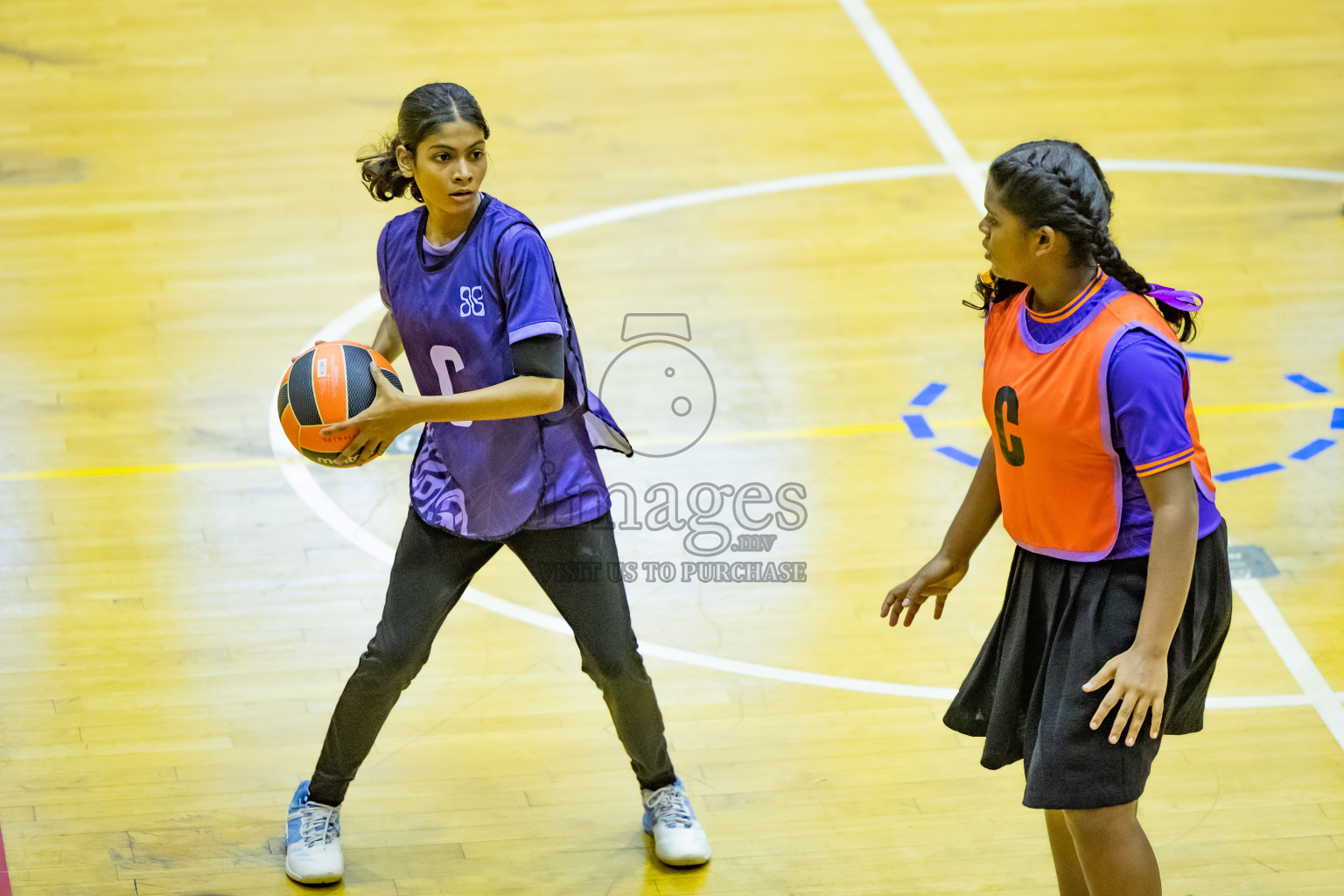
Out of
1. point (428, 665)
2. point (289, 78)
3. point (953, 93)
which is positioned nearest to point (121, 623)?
point (428, 665)

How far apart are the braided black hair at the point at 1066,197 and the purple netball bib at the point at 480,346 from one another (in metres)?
0.93

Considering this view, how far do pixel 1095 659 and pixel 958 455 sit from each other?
112 inches

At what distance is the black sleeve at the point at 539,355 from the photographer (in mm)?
3053

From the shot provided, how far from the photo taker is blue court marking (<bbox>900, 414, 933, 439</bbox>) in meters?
5.62

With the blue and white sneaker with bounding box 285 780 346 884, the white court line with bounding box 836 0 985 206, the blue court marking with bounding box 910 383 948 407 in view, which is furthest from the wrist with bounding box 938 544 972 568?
the white court line with bounding box 836 0 985 206

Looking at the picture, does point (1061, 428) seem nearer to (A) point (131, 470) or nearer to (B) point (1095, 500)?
(B) point (1095, 500)

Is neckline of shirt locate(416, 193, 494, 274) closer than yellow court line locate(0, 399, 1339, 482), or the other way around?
neckline of shirt locate(416, 193, 494, 274)

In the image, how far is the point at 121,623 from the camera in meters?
4.61

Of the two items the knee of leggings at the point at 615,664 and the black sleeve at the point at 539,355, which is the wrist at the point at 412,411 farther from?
the knee of leggings at the point at 615,664

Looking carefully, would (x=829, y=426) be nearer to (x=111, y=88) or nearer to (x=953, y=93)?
(x=953, y=93)

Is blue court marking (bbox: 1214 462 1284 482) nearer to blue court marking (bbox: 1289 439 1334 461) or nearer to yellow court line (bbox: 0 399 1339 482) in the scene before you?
blue court marking (bbox: 1289 439 1334 461)

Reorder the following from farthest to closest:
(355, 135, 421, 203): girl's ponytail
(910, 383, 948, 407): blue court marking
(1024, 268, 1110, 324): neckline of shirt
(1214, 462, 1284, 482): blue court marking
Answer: (910, 383, 948, 407): blue court marking < (1214, 462, 1284, 482): blue court marking < (355, 135, 421, 203): girl's ponytail < (1024, 268, 1110, 324): neckline of shirt

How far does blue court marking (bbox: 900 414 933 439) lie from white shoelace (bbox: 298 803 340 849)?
2.76m

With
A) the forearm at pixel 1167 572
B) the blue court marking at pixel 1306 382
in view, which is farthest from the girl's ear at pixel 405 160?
the blue court marking at pixel 1306 382
